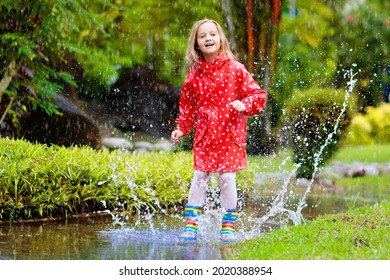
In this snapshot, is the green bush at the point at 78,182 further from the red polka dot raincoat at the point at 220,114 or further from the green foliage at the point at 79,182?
the red polka dot raincoat at the point at 220,114

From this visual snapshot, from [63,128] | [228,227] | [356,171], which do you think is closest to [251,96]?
[228,227]

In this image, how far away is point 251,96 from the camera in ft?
15.1

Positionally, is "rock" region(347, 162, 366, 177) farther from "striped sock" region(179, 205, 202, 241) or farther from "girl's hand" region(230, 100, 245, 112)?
"girl's hand" region(230, 100, 245, 112)

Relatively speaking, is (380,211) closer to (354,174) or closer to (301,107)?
(301,107)

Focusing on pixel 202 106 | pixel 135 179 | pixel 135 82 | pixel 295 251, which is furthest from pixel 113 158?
pixel 135 82

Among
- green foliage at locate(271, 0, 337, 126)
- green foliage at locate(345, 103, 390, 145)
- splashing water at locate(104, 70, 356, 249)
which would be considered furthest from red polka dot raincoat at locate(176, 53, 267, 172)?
green foliage at locate(345, 103, 390, 145)

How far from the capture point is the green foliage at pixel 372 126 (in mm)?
15094

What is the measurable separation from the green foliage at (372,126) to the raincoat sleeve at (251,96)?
10594 millimetres

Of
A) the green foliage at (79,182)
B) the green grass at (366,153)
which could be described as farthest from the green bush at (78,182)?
the green grass at (366,153)

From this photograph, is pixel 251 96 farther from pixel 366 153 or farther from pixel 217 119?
pixel 366 153

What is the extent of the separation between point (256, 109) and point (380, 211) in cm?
170

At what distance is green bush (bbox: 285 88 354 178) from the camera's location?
918cm

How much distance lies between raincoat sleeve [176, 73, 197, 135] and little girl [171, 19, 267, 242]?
41mm

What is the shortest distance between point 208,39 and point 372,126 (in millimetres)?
11269
